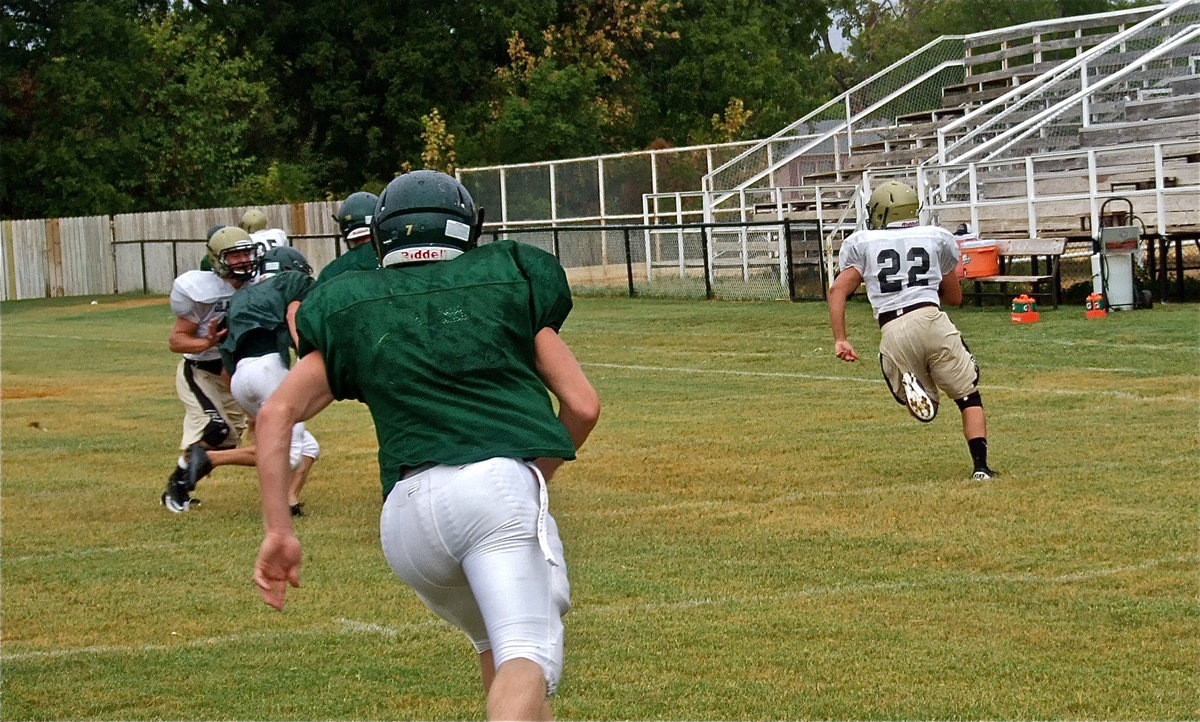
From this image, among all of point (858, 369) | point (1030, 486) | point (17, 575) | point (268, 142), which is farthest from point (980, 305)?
point (268, 142)

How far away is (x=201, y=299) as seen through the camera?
1053 cm

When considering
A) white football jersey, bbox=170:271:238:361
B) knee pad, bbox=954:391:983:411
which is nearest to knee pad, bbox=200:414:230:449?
white football jersey, bbox=170:271:238:361

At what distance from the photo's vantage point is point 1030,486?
9797 millimetres

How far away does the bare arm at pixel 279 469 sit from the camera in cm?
425

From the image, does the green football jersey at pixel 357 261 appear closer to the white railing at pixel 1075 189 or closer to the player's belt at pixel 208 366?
the player's belt at pixel 208 366

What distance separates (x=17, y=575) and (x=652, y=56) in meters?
47.6

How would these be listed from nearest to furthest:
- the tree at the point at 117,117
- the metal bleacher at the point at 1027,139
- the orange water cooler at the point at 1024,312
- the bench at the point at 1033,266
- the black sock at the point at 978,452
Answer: the black sock at the point at 978,452
the orange water cooler at the point at 1024,312
the bench at the point at 1033,266
the metal bleacher at the point at 1027,139
the tree at the point at 117,117

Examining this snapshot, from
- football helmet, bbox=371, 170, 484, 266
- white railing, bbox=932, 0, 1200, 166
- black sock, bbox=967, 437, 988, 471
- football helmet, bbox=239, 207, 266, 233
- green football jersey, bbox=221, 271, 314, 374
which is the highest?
white railing, bbox=932, 0, 1200, 166

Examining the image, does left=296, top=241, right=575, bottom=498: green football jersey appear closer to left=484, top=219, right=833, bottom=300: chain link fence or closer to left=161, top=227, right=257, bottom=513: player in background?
left=161, top=227, right=257, bottom=513: player in background

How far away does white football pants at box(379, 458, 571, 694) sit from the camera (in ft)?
13.2

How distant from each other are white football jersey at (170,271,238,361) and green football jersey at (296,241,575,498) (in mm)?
6409

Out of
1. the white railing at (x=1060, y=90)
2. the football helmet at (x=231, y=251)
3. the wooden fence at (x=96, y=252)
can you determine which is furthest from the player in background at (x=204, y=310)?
the wooden fence at (x=96, y=252)

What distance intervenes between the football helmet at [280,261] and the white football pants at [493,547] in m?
6.62

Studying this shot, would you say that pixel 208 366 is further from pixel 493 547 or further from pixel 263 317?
pixel 493 547
